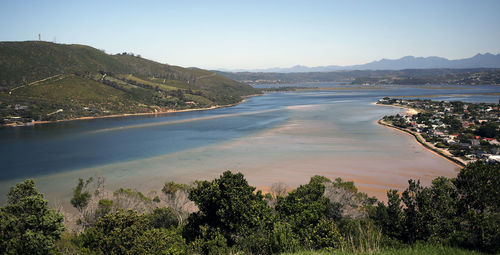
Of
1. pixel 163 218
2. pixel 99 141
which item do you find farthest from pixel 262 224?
pixel 99 141

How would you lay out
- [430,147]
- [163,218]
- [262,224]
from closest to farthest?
[262,224] < [163,218] < [430,147]

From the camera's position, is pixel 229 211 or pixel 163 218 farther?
pixel 163 218

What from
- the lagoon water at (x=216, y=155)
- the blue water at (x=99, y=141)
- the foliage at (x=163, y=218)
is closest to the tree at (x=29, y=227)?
the foliage at (x=163, y=218)

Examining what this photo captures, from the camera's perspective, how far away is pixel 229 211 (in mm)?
11734

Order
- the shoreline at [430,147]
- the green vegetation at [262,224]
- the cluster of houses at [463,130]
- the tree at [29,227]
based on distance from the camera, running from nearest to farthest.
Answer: the green vegetation at [262,224], the tree at [29,227], the shoreline at [430,147], the cluster of houses at [463,130]

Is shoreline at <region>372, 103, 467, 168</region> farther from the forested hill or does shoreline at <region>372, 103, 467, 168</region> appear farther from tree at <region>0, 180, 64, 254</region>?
the forested hill

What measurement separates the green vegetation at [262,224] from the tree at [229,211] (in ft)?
0.12

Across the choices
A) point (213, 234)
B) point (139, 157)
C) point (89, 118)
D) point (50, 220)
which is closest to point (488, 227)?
point (213, 234)

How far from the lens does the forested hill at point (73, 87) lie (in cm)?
6688

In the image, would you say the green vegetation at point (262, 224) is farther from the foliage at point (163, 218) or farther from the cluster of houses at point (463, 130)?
the cluster of houses at point (463, 130)

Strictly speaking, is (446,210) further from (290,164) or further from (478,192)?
(290,164)

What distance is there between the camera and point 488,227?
25.3ft

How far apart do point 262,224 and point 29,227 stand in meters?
7.80

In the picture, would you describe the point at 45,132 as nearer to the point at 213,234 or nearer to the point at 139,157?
the point at 139,157
